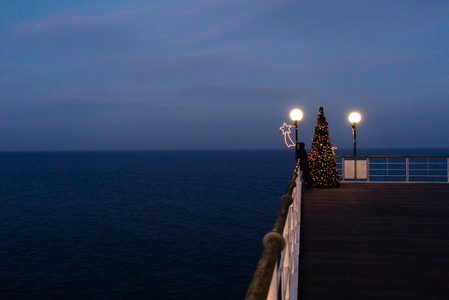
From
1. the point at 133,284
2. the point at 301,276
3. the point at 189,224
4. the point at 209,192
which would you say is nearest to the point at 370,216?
the point at 301,276

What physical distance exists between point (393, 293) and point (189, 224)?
33.4 meters

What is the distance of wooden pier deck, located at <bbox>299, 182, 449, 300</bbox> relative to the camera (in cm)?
463

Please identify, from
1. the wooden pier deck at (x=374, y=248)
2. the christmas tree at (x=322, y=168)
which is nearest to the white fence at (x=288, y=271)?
the wooden pier deck at (x=374, y=248)

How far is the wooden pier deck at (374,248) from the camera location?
15.2ft

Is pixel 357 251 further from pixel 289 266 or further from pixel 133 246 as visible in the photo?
pixel 133 246

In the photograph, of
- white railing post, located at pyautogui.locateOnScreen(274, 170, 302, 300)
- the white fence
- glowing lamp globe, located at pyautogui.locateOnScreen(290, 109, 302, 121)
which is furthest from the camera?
glowing lamp globe, located at pyautogui.locateOnScreen(290, 109, 302, 121)

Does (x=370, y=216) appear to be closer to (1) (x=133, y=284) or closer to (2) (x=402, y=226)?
(2) (x=402, y=226)

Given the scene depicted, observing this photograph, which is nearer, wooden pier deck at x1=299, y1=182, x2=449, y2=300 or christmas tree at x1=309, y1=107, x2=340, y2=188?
wooden pier deck at x1=299, y1=182, x2=449, y2=300

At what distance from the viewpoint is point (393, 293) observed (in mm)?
4461

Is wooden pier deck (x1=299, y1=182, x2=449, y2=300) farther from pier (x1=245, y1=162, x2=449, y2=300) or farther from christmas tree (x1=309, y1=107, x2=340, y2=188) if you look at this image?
christmas tree (x1=309, y1=107, x2=340, y2=188)

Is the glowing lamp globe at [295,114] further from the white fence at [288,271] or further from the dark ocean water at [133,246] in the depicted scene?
Result: the dark ocean water at [133,246]

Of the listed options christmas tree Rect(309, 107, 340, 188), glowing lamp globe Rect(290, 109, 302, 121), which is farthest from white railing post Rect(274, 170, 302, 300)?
glowing lamp globe Rect(290, 109, 302, 121)

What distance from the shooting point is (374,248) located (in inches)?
247

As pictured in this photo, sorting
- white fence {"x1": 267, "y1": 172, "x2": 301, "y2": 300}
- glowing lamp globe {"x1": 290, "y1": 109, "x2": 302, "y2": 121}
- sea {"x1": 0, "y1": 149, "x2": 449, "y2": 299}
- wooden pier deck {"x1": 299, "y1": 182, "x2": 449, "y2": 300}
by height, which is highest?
glowing lamp globe {"x1": 290, "y1": 109, "x2": 302, "y2": 121}
